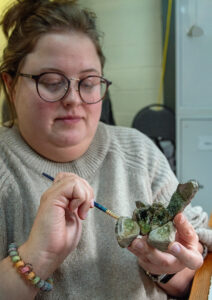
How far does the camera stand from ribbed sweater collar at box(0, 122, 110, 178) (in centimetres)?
94

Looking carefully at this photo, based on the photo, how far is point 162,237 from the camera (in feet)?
2.15

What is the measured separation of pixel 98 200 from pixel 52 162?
7.5 inches

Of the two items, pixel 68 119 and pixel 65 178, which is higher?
pixel 68 119

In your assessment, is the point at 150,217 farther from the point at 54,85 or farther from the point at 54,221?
the point at 54,85

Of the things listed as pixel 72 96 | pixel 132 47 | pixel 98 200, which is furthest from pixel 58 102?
pixel 132 47

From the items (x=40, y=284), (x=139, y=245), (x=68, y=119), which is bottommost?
(x=40, y=284)

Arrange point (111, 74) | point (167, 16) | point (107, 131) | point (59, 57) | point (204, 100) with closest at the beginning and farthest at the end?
point (59, 57)
point (107, 131)
point (204, 100)
point (167, 16)
point (111, 74)

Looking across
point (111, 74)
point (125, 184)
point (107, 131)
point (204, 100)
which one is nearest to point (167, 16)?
point (111, 74)

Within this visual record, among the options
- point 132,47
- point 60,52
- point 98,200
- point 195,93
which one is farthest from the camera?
point 132,47

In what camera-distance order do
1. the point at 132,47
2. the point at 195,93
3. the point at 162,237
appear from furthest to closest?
the point at 132,47 < the point at 195,93 < the point at 162,237

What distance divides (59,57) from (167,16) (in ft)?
6.94

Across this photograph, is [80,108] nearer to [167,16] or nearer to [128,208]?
[128,208]

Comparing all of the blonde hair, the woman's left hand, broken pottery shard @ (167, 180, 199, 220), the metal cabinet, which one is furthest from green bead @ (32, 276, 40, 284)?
the metal cabinet

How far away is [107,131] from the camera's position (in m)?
1.10
